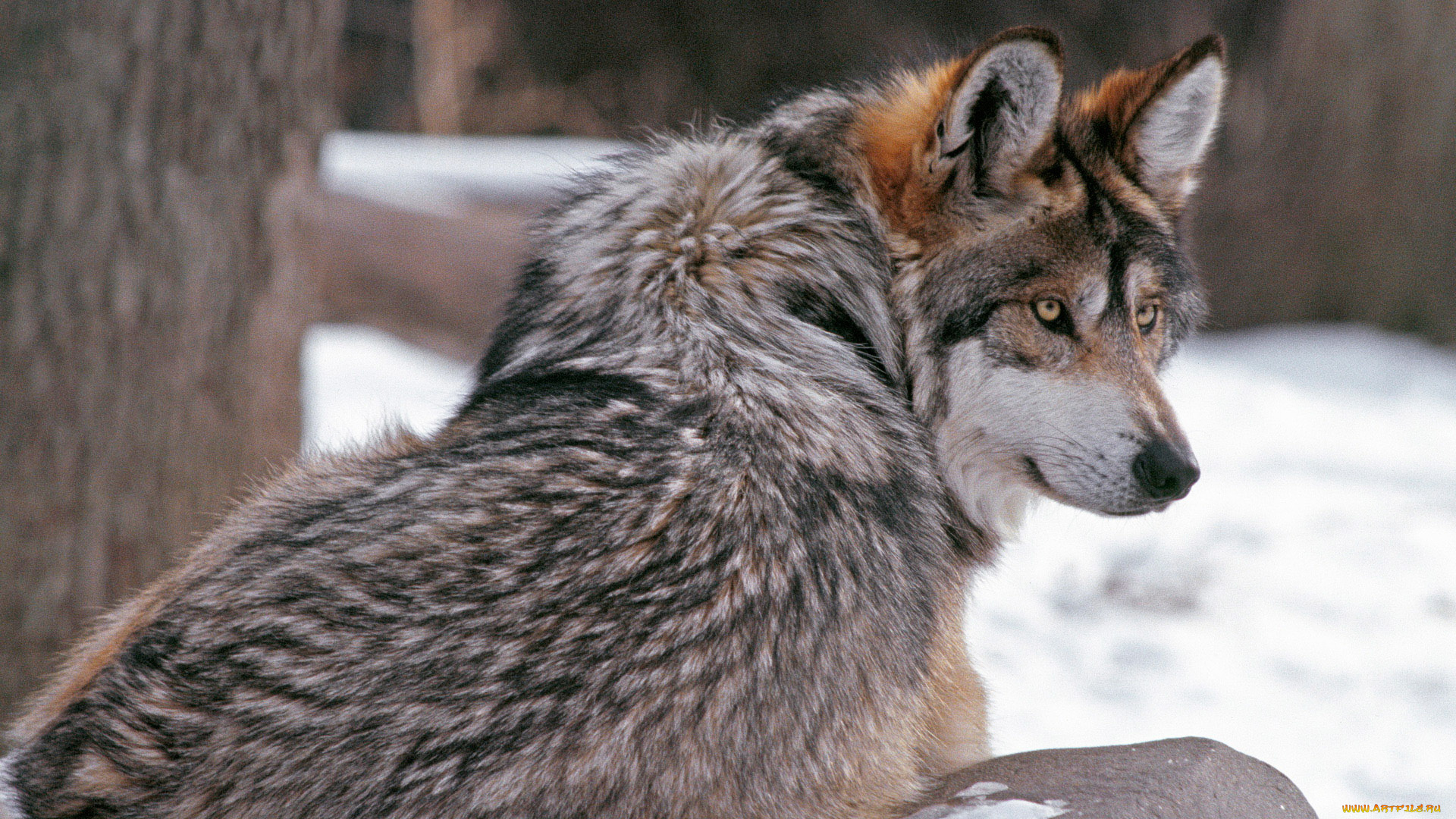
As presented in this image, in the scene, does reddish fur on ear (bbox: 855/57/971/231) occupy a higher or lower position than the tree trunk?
higher

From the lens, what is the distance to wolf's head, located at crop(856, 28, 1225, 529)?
253 centimetres

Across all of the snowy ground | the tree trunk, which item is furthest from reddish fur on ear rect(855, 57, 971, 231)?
the tree trunk

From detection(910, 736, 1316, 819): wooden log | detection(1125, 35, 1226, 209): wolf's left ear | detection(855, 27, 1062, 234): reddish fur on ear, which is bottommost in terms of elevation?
detection(910, 736, 1316, 819): wooden log

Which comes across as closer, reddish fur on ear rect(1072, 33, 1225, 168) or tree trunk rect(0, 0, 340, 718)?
reddish fur on ear rect(1072, 33, 1225, 168)

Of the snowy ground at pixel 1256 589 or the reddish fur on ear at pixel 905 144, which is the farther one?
the snowy ground at pixel 1256 589

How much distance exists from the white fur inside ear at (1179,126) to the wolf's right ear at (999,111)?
0.29m

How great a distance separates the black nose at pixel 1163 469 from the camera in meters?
2.54

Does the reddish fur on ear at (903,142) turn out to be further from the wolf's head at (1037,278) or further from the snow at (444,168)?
the snow at (444,168)

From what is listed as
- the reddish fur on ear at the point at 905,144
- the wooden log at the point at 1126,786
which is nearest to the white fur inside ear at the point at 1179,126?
the reddish fur on ear at the point at 905,144

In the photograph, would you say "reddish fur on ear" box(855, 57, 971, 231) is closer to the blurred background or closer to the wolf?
the wolf

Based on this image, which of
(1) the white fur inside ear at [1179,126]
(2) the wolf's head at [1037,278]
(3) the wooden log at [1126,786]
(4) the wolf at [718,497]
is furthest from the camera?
(1) the white fur inside ear at [1179,126]

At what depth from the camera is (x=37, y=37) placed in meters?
3.63

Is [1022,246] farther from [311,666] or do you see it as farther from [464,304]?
[464,304]

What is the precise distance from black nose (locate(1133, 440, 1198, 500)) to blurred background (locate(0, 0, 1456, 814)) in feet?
2.21
